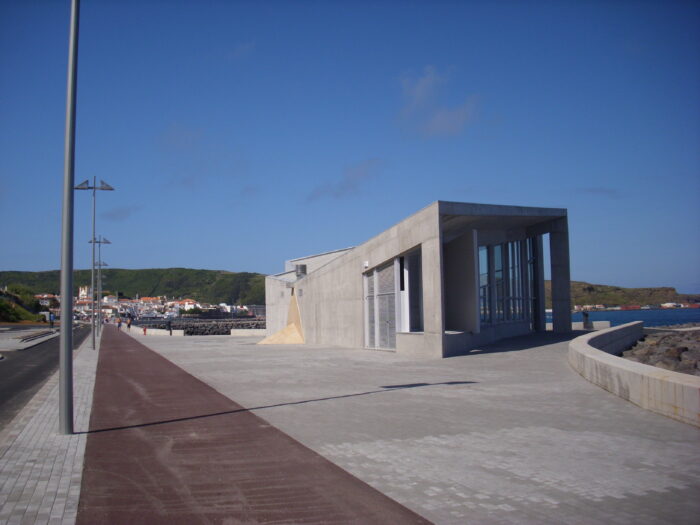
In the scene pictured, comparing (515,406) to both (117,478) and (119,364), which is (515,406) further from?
(119,364)

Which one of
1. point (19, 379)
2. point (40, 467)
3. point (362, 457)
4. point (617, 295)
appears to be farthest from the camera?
point (617, 295)

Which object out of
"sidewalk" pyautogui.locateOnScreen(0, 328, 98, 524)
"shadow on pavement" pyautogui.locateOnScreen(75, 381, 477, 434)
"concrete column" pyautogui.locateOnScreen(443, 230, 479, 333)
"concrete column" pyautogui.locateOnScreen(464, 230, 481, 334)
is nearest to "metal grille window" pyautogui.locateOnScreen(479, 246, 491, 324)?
"concrete column" pyautogui.locateOnScreen(443, 230, 479, 333)

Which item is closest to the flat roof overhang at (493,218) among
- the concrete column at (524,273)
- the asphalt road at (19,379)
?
the concrete column at (524,273)

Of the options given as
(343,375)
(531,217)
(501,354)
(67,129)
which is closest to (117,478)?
(67,129)

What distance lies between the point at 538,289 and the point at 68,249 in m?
25.4

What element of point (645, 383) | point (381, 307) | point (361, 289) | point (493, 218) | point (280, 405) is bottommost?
point (280, 405)

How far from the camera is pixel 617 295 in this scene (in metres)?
163

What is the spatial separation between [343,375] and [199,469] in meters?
9.71

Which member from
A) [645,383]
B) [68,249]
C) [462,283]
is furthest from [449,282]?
[68,249]

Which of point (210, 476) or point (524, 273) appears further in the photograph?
point (524, 273)

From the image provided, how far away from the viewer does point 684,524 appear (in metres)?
4.66

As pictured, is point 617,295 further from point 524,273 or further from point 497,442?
point 497,442

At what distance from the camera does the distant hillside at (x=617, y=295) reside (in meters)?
158

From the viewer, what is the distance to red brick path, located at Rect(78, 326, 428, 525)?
5.13 meters
